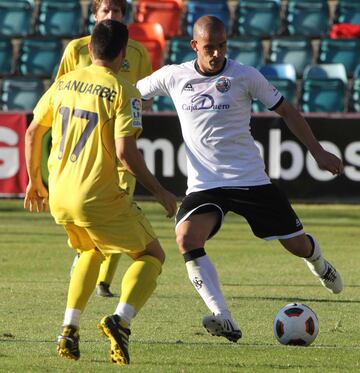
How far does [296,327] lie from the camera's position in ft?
23.9

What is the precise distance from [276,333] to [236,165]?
46.4 inches

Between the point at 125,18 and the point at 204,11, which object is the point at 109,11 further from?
the point at 125,18

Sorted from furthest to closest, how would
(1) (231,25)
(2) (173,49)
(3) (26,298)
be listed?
(1) (231,25) → (2) (173,49) → (3) (26,298)

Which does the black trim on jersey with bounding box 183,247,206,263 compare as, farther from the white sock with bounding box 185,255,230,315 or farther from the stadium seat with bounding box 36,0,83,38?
the stadium seat with bounding box 36,0,83,38

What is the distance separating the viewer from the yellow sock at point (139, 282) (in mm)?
6465

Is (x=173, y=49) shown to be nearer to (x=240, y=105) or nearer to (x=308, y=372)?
(x=240, y=105)

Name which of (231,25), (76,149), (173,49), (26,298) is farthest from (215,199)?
(231,25)

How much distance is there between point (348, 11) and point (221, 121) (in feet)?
45.6

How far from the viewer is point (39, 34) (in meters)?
22.2

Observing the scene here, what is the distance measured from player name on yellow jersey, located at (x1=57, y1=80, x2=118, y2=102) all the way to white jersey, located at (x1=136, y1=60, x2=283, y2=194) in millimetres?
1515

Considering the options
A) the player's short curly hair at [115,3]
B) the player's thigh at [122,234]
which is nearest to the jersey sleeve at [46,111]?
the player's thigh at [122,234]

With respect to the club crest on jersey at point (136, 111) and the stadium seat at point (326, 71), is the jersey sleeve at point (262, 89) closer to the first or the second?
the club crest on jersey at point (136, 111)

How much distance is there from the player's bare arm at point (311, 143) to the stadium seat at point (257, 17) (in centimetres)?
1392

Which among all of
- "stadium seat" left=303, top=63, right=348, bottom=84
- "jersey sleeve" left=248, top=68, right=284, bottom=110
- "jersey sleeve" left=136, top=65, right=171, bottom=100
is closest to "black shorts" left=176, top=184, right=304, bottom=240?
"jersey sleeve" left=248, top=68, right=284, bottom=110
